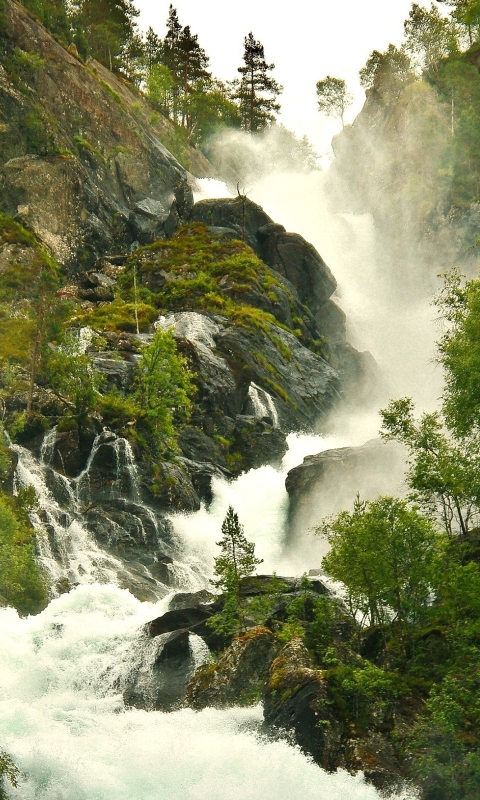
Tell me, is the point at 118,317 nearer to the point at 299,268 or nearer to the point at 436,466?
the point at 299,268

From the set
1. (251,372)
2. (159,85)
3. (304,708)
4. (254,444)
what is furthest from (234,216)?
(304,708)

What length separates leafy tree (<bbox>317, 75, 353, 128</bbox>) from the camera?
130 m

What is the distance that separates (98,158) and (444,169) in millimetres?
37823

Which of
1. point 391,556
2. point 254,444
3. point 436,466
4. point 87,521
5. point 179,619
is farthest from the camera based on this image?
point 254,444

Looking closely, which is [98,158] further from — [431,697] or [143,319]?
[431,697]

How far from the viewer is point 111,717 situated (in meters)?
27.3

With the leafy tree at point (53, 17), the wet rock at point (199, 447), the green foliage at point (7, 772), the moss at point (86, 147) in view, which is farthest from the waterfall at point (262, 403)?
the leafy tree at point (53, 17)

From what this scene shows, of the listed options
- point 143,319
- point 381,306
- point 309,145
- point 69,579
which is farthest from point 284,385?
point 309,145

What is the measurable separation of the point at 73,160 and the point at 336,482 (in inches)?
1585

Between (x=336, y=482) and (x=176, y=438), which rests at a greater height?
(x=176, y=438)

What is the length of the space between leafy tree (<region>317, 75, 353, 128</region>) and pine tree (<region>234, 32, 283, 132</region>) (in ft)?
37.0

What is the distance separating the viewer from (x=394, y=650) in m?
26.5

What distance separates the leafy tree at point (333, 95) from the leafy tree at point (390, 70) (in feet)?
38.6

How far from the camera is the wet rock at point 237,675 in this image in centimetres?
2614
